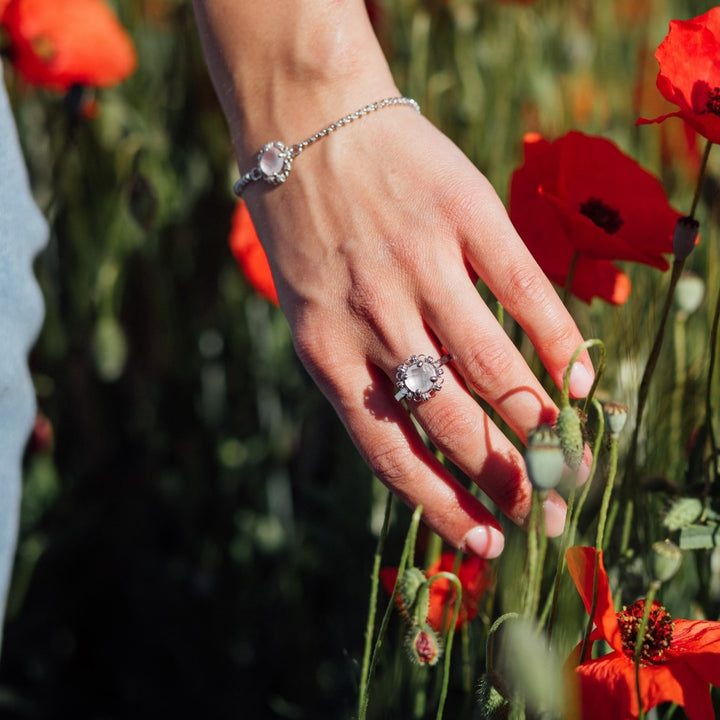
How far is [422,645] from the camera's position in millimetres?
495

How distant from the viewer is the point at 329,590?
1.10m

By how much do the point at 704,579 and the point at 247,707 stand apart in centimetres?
59

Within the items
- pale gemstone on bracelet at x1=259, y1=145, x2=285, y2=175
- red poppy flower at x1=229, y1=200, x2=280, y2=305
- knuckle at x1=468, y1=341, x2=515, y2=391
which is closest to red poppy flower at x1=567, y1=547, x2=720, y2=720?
knuckle at x1=468, y1=341, x2=515, y2=391

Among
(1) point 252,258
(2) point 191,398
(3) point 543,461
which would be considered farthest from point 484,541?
(2) point 191,398

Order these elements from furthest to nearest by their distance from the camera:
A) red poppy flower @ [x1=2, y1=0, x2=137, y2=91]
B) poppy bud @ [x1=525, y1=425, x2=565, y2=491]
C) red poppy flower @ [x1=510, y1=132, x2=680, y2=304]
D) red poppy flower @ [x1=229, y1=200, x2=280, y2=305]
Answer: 1. red poppy flower @ [x1=2, y1=0, x2=137, y2=91]
2. red poppy flower @ [x1=229, y1=200, x2=280, y2=305]
3. red poppy flower @ [x1=510, y1=132, x2=680, y2=304]
4. poppy bud @ [x1=525, y1=425, x2=565, y2=491]

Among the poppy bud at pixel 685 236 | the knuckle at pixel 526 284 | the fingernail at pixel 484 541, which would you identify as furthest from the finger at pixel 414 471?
the poppy bud at pixel 685 236

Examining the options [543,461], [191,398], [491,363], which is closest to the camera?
[543,461]

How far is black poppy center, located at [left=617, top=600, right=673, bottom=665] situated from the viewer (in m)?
0.51

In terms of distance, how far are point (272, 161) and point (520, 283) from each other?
20 centimetres

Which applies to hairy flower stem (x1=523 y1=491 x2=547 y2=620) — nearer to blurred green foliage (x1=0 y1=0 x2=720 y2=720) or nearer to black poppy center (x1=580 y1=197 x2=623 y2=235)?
black poppy center (x1=580 y1=197 x2=623 y2=235)

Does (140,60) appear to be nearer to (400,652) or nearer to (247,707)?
(247,707)

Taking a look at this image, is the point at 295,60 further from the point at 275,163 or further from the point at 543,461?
the point at 543,461

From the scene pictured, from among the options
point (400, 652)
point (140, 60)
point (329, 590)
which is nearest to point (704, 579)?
point (400, 652)

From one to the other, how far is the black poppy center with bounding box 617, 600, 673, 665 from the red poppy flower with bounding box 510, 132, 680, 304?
232 millimetres
